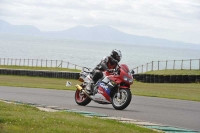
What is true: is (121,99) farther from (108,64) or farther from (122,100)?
(108,64)

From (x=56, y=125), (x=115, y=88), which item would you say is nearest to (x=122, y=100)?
(x=115, y=88)

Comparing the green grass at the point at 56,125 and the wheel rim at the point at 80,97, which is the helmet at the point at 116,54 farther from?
the green grass at the point at 56,125

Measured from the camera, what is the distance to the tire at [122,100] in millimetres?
14789

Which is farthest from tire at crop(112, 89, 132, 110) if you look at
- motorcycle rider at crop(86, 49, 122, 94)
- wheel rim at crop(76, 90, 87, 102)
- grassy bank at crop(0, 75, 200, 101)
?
grassy bank at crop(0, 75, 200, 101)

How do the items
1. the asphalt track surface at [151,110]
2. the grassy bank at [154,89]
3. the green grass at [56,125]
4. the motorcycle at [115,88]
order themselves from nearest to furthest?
the green grass at [56,125]
the asphalt track surface at [151,110]
the motorcycle at [115,88]
the grassy bank at [154,89]

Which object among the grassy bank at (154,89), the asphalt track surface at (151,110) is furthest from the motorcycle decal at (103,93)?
the grassy bank at (154,89)

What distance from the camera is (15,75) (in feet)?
155

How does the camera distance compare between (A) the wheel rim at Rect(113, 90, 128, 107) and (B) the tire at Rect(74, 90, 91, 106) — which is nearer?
(A) the wheel rim at Rect(113, 90, 128, 107)

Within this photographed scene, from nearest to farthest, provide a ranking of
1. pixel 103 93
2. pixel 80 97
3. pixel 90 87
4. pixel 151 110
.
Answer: pixel 103 93
pixel 151 110
pixel 90 87
pixel 80 97

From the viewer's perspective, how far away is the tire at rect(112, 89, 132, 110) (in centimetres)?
1479

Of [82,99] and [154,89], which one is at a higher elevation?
[154,89]

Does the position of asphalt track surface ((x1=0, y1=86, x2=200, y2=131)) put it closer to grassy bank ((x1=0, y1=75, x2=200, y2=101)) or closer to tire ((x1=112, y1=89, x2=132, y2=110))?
tire ((x1=112, y1=89, x2=132, y2=110))

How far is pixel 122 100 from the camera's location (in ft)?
49.8

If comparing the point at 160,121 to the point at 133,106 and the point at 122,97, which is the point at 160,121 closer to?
the point at 122,97
